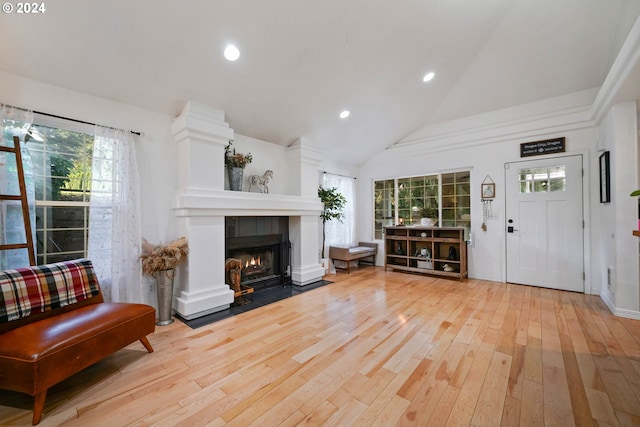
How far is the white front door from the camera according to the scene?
12.5 feet

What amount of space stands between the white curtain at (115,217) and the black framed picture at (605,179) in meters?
5.62

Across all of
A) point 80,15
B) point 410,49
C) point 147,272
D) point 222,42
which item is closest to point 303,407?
point 147,272

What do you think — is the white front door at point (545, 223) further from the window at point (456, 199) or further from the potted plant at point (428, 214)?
the potted plant at point (428, 214)

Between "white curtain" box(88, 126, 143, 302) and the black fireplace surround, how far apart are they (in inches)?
45.0

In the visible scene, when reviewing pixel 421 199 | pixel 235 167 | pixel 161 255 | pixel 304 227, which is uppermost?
pixel 235 167

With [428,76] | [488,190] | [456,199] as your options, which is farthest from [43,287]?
[488,190]

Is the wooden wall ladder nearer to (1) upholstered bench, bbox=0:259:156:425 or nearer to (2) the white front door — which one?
(1) upholstered bench, bbox=0:259:156:425

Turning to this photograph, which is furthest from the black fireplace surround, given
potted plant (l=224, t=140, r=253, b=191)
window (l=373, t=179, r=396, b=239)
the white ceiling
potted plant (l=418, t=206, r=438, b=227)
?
potted plant (l=418, t=206, r=438, b=227)

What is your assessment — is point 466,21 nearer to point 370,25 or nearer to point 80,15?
point 370,25

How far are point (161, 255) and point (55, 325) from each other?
1.05 m

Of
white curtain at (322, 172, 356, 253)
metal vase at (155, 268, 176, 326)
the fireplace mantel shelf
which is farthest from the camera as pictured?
white curtain at (322, 172, 356, 253)

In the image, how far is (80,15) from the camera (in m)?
2.05

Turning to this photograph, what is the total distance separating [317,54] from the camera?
296cm

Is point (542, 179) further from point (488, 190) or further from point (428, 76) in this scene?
point (428, 76)
